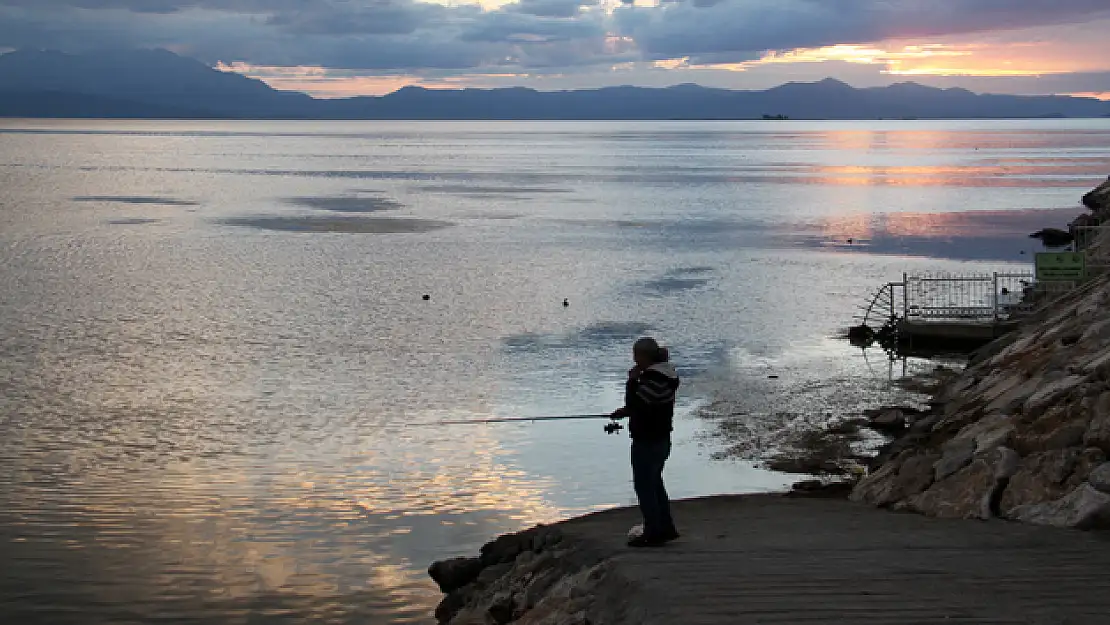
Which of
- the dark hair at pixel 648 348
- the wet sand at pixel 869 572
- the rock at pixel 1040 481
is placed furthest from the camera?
the rock at pixel 1040 481

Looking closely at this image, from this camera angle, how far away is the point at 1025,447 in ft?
44.6

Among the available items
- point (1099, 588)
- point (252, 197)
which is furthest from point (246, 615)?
point (252, 197)

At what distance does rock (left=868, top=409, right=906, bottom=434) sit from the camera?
23.0 m

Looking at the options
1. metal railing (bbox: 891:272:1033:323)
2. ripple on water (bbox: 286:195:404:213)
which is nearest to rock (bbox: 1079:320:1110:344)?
metal railing (bbox: 891:272:1033:323)

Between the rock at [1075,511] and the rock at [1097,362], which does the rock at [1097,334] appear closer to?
the rock at [1097,362]

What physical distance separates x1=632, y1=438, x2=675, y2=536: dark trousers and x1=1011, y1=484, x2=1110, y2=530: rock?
356 centimetres

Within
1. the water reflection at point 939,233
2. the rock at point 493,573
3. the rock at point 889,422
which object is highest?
the rock at point 493,573

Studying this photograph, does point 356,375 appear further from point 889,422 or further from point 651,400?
point 651,400

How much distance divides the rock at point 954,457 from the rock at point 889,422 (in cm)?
829

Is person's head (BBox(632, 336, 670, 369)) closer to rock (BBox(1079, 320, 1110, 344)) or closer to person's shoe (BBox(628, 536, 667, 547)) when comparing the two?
person's shoe (BBox(628, 536, 667, 547))

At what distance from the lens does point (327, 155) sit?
192 metres

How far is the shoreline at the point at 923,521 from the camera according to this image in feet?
33.8

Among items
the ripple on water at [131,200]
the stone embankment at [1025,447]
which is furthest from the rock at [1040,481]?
the ripple on water at [131,200]

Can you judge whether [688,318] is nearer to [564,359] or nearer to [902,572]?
[564,359]
